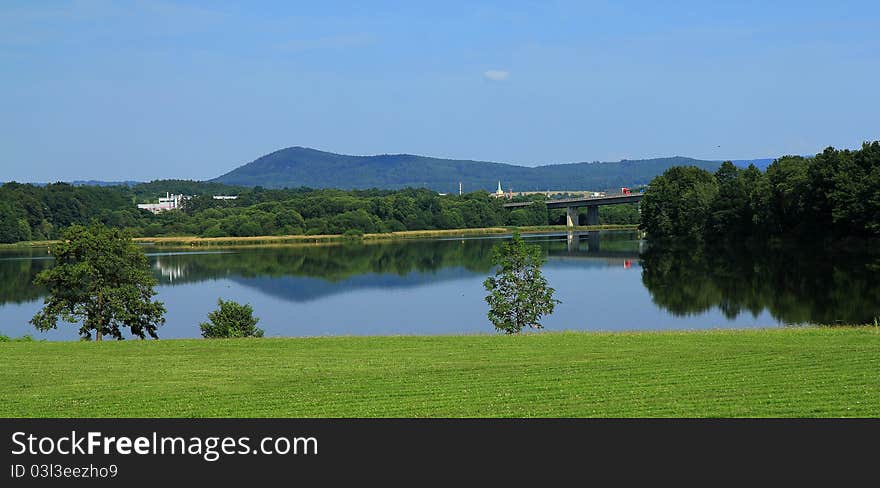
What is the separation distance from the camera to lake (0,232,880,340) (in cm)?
4222

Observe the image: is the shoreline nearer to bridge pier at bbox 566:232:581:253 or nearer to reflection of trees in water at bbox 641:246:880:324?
bridge pier at bbox 566:232:581:253

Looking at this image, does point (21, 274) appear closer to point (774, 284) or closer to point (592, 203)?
point (774, 284)

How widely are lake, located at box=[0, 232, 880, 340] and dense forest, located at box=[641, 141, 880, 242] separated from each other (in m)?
6.25

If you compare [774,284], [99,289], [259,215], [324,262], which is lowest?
[774,284]

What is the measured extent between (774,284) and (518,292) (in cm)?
2272

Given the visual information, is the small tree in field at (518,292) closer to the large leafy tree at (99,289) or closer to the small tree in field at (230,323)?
the small tree in field at (230,323)

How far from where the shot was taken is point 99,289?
3669 cm

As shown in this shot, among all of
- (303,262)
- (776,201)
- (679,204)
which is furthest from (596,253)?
(303,262)

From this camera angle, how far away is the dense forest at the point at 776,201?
2877 inches

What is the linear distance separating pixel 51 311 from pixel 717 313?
1064 inches

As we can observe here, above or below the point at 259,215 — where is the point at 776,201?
below
